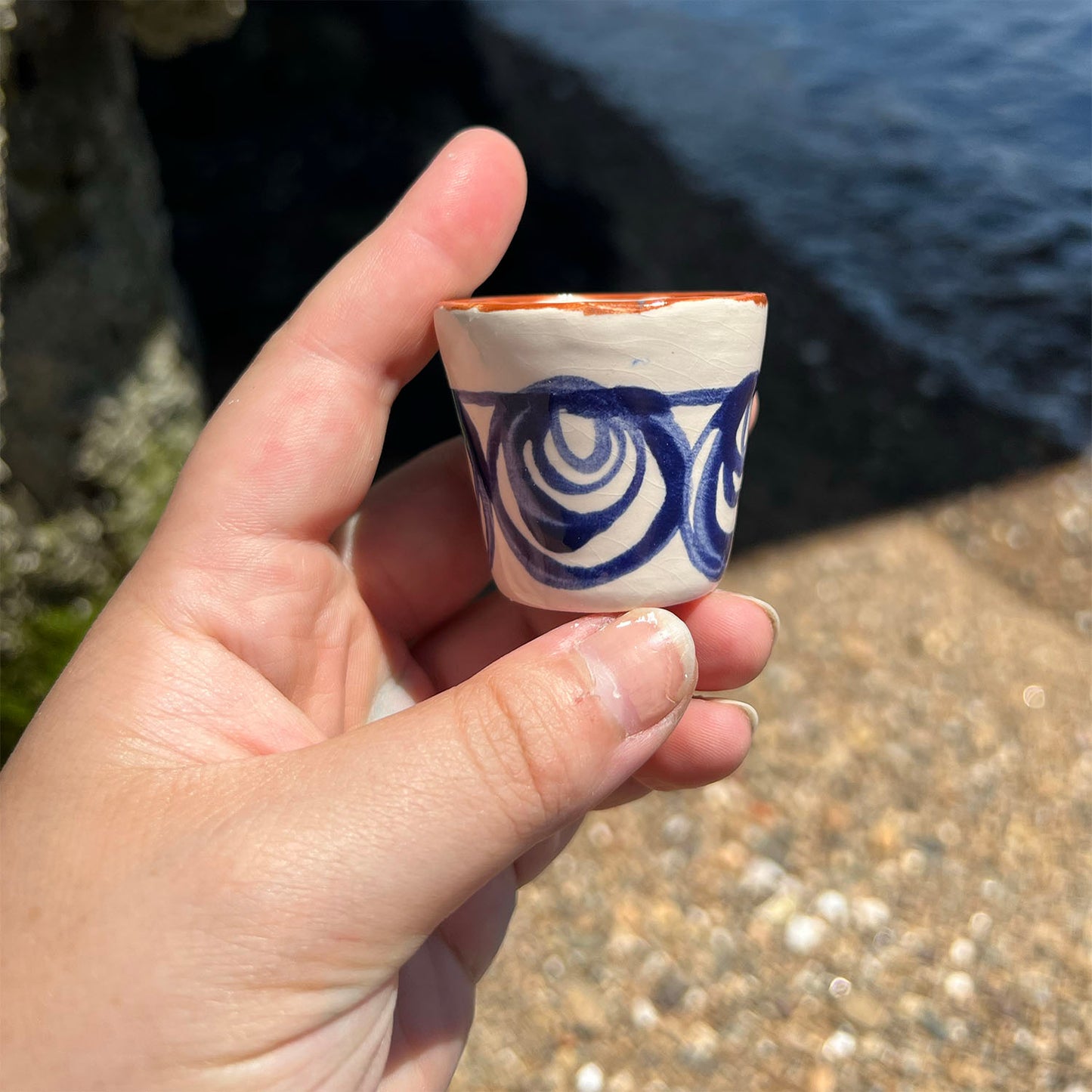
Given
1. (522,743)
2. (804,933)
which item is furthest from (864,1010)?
(522,743)

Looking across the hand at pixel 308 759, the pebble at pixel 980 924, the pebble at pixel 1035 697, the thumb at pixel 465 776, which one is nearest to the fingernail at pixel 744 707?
the hand at pixel 308 759

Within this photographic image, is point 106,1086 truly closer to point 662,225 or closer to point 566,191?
point 566,191

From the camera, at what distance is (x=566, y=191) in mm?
5219

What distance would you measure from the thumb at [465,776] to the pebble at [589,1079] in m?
1.09

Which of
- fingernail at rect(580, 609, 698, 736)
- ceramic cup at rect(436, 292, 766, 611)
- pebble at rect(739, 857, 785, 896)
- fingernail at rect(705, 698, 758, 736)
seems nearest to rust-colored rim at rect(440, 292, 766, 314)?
ceramic cup at rect(436, 292, 766, 611)

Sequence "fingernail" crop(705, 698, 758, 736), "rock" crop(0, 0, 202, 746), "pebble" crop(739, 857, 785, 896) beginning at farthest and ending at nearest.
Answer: "rock" crop(0, 0, 202, 746) → "pebble" crop(739, 857, 785, 896) → "fingernail" crop(705, 698, 758, 736)

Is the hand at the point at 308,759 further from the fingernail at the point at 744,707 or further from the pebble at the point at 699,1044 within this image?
the pebble at the point at 699,1044

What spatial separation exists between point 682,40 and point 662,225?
5.57 metres

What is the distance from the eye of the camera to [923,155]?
7020 millimetres

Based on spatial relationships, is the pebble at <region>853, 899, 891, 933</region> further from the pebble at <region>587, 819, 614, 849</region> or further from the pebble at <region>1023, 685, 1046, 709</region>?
the pebble at <region>1023, 685, 1046, 709</region>

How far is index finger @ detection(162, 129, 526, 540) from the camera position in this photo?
162 cm

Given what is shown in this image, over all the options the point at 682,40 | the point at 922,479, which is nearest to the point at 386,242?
the point at 922,479

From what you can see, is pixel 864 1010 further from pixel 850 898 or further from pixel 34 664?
pixel 34 664

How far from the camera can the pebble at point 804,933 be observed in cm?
233
